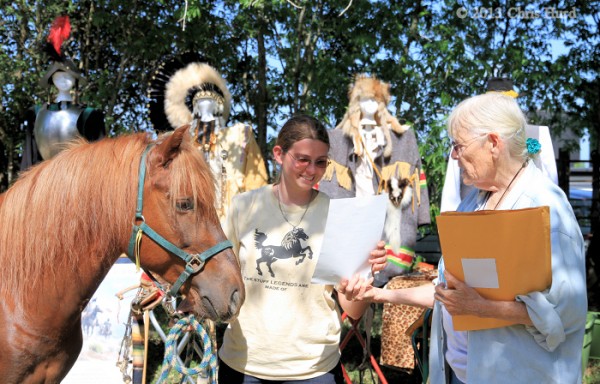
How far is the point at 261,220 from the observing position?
2.44 m

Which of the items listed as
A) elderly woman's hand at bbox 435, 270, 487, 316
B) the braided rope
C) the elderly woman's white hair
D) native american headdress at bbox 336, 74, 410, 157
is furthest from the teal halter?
native american headdress at bbox 336, 74, 410, 157

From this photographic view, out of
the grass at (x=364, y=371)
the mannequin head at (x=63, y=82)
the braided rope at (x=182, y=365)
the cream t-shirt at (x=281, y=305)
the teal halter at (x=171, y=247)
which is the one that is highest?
the mannequin head at (x=63, y=82)

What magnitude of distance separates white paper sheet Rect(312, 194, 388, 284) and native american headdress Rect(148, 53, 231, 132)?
313 cm

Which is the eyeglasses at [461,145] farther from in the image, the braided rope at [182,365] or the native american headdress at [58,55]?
the native american headdress at [58,55]

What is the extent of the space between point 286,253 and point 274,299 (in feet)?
0.60

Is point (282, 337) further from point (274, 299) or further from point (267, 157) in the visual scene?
point (267, 157)

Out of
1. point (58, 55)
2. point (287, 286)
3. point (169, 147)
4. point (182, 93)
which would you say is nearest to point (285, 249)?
point (287, 286)

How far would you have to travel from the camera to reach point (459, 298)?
1766 mm

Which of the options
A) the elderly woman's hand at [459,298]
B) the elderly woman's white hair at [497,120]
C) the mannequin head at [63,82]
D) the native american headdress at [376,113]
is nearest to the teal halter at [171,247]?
the elderly woman's hand at [459,298]

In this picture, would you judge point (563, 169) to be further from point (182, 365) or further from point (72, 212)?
point (72, 212)

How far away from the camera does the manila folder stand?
63.8 inches

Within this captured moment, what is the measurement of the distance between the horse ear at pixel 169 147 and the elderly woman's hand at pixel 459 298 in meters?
1.01

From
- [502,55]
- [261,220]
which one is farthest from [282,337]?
[502,55]

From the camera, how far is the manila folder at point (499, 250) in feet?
5.32
